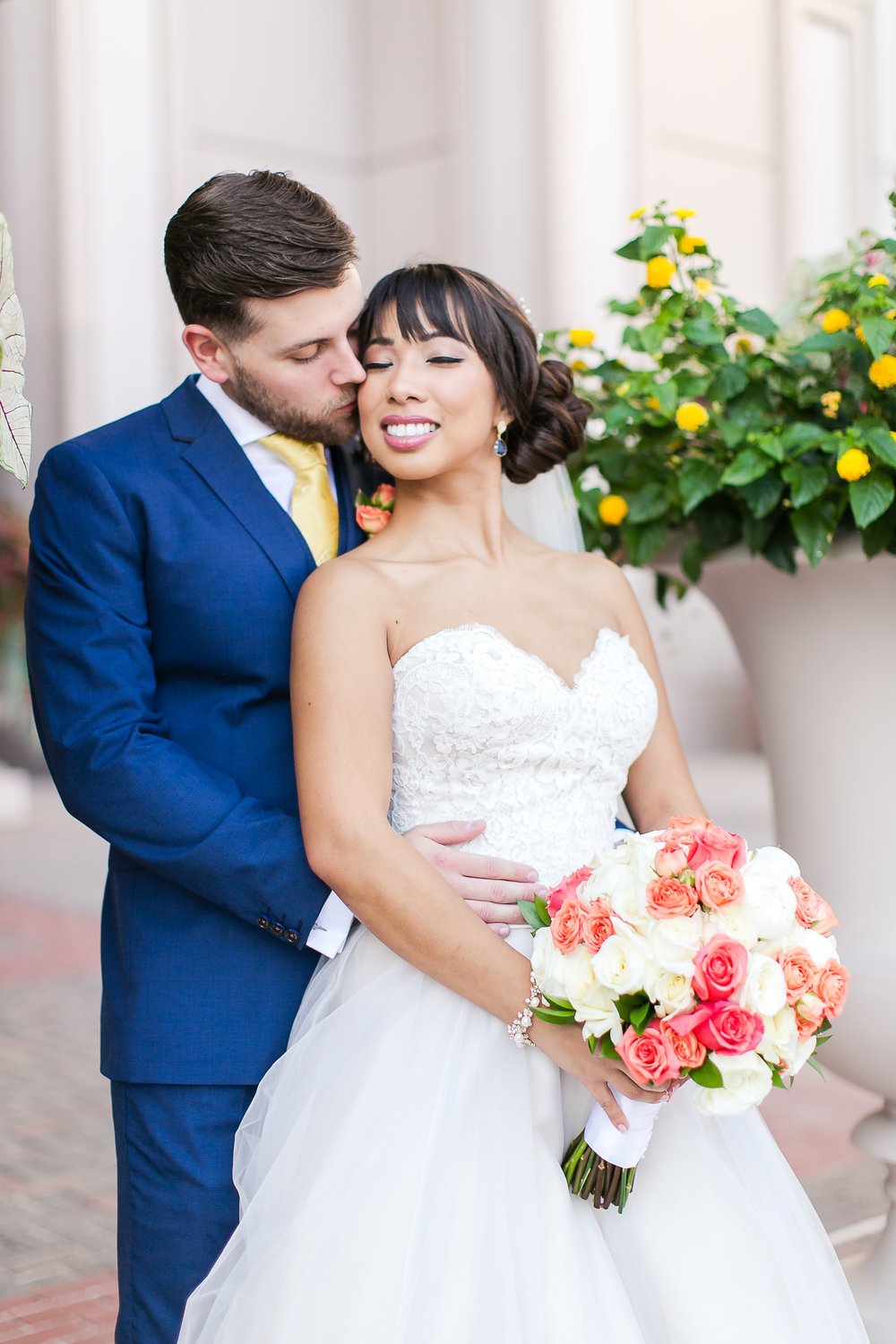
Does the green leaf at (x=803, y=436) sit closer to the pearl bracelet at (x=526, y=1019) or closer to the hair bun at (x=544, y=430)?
the hair bun at (x=544, y=430)

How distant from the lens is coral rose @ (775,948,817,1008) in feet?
5.58

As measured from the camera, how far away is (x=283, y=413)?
215 centimetres

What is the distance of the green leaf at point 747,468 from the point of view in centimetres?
248

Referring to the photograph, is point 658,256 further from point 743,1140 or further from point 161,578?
point 743,1140

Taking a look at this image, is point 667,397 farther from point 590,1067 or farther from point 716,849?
point 590,1067

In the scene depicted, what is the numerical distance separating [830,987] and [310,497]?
1.03 meters

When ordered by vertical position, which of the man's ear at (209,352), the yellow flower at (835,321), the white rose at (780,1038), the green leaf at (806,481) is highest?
the yellow flower at (835,321)

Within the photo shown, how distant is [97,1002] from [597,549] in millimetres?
3742

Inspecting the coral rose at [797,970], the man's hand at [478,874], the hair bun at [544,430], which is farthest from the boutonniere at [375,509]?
the coral rose at [797,970]

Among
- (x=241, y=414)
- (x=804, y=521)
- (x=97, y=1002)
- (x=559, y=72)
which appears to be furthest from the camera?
(x=559, y=72)

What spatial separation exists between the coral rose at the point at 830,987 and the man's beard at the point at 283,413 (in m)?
1.04

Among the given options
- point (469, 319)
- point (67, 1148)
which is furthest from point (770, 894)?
point (67, 1148)

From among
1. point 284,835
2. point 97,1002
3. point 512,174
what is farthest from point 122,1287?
point 512,174

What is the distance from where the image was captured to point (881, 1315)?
2.84 metres
